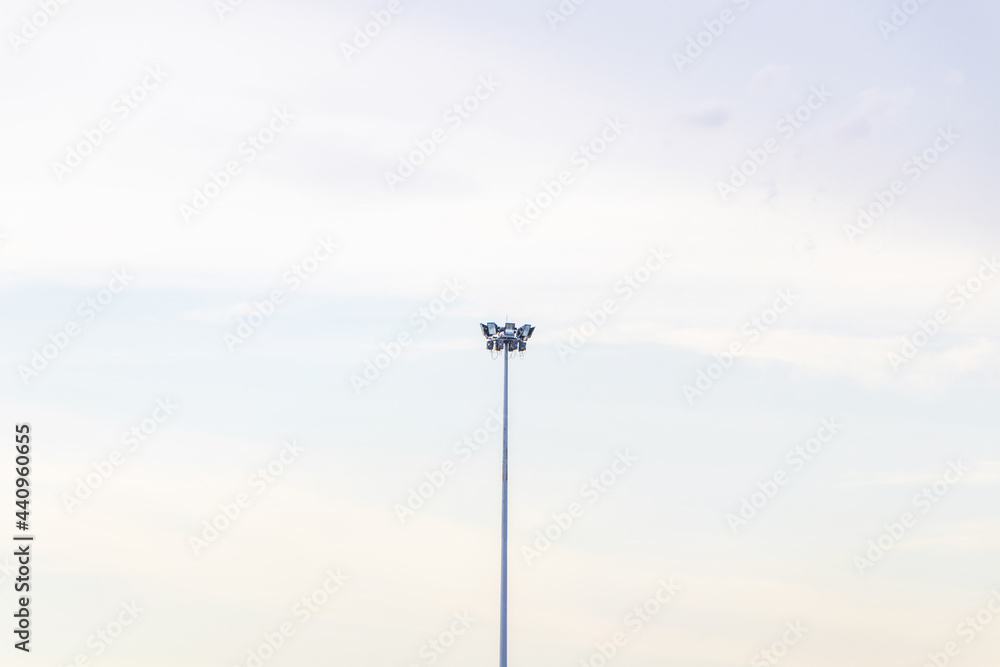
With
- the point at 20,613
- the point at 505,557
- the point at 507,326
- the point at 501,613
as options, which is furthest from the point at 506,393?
the point at 20,613

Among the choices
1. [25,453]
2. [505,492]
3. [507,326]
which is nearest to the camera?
[25,453]

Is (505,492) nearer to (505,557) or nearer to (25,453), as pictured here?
(505,557)

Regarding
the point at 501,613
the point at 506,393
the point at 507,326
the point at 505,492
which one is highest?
the point at 507,326

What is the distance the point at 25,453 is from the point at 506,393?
15.6m

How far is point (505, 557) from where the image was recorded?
24.4 m

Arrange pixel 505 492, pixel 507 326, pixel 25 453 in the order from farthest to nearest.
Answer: pixel 507 326
pixel 505 492
pixel 25 453

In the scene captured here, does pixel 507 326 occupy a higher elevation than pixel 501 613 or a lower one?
higher

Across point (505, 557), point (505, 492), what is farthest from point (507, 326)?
point (505, 557)

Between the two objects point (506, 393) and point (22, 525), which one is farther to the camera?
point (506, 393)

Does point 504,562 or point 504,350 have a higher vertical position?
point 504,350

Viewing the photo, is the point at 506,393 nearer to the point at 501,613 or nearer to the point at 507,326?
the point at 507,326

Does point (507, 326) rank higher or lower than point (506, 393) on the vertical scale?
higher

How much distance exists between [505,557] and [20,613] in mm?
15984

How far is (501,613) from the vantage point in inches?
938
